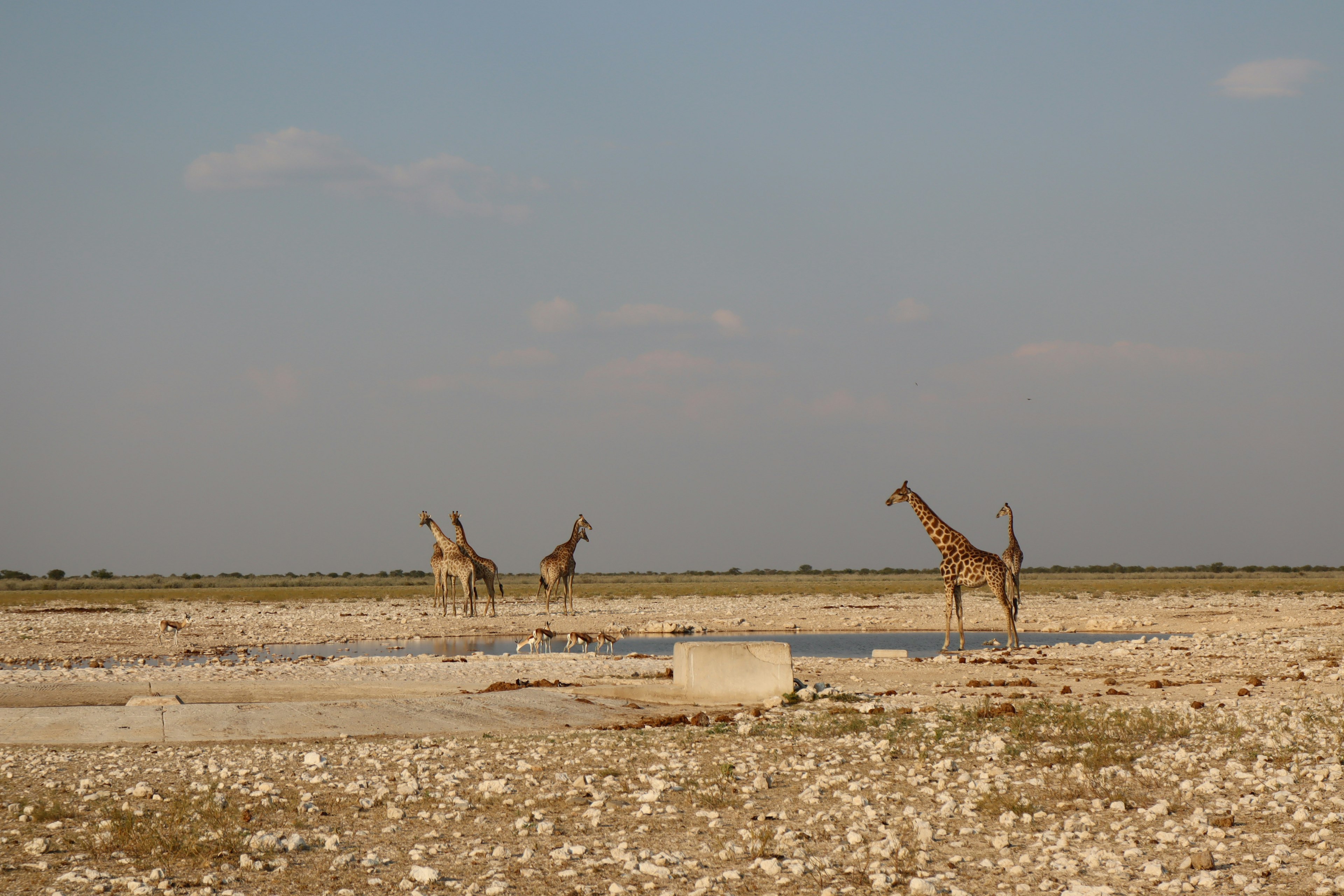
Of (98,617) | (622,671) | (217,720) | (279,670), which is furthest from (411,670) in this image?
(98,617)

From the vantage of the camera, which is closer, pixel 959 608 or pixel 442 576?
pixel 959 608

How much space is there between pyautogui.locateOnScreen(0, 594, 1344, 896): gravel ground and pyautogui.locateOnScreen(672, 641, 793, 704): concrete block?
611 millimetres

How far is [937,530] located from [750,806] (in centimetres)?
1804

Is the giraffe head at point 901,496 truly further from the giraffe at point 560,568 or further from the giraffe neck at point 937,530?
the giraffe at point 560,568

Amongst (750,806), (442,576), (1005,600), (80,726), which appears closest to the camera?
(750,806)

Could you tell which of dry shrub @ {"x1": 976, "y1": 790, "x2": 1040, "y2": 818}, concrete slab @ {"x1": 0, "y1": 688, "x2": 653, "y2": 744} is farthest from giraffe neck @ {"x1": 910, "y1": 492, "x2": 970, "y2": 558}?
dry shrub @ {"x1": 976, "y1": 790, "x2": 1040, "y2": 818}

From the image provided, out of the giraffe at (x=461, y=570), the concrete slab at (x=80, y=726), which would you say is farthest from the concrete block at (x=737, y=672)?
the giraffe at (x=461, y=570)

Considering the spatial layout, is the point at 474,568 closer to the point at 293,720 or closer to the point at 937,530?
the point at 937,530

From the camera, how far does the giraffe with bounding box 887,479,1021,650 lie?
79.8 ft

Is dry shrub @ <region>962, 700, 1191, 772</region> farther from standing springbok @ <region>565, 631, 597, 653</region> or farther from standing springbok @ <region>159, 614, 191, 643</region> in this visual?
standing springbok @ <region>159, 614, 191, 643</region>

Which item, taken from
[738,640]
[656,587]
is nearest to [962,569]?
[738,640]

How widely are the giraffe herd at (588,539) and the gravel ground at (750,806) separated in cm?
893

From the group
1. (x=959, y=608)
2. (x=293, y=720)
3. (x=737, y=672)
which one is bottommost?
(x=293, y=720)

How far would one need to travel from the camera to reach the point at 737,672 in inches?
628
